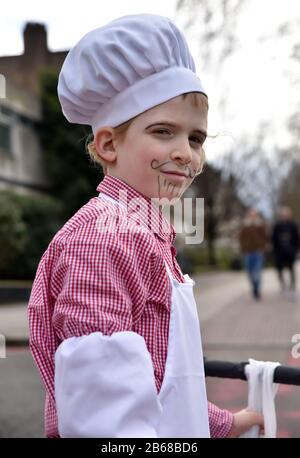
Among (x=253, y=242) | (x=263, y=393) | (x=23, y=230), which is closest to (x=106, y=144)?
(x=263, y=393)

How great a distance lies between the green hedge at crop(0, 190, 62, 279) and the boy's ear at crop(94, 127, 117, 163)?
51.1 feet

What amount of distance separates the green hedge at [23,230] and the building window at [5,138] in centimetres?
333

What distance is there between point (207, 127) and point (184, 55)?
0.16 metres

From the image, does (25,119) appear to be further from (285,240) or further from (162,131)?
(162,131)

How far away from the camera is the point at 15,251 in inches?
677

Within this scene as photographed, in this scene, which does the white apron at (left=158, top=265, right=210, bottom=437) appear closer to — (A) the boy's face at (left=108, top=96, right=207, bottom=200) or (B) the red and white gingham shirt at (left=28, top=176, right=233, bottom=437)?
(B) the red and white gingham shirt at (left=28, top=176, right=233, bottom=437)

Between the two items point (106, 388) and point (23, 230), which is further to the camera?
point (23, 230)

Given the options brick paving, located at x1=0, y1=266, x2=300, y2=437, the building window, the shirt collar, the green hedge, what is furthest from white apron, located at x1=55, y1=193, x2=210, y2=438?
the building window

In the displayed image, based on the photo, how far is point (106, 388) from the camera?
3.85ft

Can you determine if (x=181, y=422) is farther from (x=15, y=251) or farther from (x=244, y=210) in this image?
(x=244, y=210)

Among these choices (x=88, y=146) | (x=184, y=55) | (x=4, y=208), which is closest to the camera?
(x=184, y=55)

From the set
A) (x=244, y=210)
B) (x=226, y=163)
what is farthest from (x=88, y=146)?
(x=244, y=210)

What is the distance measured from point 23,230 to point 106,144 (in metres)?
16.2

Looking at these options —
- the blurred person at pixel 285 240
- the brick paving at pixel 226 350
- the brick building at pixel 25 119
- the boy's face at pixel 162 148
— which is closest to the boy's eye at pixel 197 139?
the boy's face at pixel 162 148
